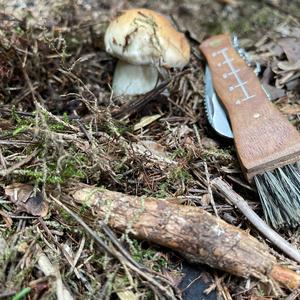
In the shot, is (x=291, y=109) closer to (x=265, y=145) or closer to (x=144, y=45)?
(x=265, y=145)

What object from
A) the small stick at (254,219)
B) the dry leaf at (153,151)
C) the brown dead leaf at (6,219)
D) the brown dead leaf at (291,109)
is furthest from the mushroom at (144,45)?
the brown dead leaf at (6,219)

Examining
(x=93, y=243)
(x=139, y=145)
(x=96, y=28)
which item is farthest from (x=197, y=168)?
(x=96, y=28)

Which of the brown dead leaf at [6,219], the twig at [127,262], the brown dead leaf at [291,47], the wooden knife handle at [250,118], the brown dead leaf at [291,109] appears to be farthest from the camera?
the brown dead leaf at [291,47]

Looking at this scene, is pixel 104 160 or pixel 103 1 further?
pixel 103 1

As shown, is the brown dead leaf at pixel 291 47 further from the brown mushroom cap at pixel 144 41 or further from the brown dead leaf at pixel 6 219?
the brown dead leaf at pixel 6 219

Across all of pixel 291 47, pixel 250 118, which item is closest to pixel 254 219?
pixel 250 118

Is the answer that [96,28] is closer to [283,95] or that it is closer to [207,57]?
[207,57]
